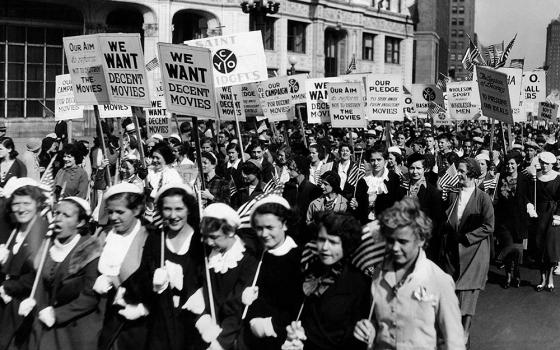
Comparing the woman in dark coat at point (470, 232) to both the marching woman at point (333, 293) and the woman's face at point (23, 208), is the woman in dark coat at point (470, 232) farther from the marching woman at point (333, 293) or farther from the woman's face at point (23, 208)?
the woman's face at point (23, 208)

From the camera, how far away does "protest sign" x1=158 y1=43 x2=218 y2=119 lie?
8602 millimetres

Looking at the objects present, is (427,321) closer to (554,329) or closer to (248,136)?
(554,329)

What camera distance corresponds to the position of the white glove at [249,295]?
15.5ft

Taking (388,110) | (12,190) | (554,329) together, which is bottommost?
(554,329)

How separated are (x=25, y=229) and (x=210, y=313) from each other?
1541mm

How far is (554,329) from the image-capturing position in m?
8.18

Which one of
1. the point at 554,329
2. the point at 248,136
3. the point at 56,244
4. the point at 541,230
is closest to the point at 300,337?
the point at 56,244

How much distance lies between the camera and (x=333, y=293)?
4.37 meters

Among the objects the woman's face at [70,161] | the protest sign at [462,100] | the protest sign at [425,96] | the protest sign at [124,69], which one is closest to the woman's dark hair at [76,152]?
the woman's face at [70,161]

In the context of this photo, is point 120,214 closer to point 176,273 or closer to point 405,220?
point 176,273

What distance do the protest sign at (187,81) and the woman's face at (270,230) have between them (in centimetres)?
382

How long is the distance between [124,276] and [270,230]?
1.06 m

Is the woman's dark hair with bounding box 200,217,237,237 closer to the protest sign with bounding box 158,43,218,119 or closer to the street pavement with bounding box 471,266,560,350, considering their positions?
the street pavement with bounding box 471,266,560,350

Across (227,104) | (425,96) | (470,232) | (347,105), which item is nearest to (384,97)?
(347,105)
